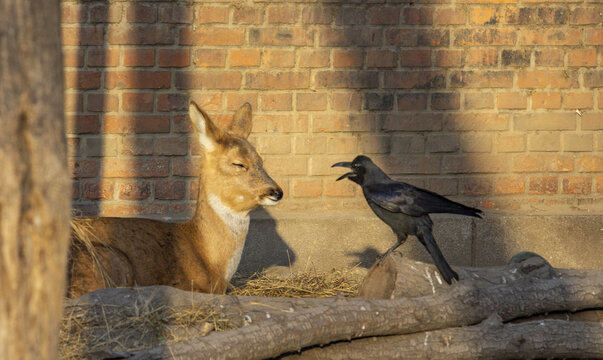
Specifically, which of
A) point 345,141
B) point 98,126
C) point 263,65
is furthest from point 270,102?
point 98,126

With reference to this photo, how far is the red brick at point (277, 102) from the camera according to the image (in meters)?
6.59

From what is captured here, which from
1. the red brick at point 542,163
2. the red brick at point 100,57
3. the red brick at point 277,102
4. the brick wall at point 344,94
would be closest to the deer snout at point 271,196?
the brick wall at point 344,94

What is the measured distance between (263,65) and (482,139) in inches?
77.5

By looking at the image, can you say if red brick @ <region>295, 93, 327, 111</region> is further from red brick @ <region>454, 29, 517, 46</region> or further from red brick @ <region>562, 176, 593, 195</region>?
red brick @ <region>562, 176, 593, 195</region>

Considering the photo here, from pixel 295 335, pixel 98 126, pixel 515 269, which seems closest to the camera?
pixel 295 335

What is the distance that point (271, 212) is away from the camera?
6566 millimetres

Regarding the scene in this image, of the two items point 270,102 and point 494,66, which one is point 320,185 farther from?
point 494,66

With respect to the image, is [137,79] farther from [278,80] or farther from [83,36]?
[278,80]

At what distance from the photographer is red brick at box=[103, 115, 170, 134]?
6488 mm

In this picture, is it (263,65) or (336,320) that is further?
(263,65)

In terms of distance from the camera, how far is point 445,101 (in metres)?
6.68

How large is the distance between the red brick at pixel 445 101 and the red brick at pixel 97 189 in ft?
9.14

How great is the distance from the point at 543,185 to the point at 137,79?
11.7 ft

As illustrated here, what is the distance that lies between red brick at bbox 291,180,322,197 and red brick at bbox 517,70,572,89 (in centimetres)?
194
